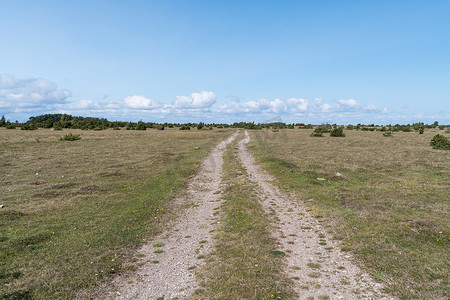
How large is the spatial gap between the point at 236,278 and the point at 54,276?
22.3 feet

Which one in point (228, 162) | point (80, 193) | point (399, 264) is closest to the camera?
point (399, 264)

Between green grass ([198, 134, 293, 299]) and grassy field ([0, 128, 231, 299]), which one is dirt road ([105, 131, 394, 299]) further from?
grassy field ([0, 128, 231, 299])

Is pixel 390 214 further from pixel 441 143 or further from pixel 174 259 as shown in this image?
pixel 441 143

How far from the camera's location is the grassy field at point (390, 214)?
8680 millimetres

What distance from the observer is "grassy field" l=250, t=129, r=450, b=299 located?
28.5 ft

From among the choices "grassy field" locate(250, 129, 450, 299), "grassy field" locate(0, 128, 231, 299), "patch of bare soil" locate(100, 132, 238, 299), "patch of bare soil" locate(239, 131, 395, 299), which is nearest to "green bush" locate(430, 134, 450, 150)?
"grassy field" locate(250, 129, 450, 299)

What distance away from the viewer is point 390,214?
14.1 metres

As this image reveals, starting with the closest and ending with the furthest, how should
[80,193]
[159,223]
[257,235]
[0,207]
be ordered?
[257,235] → [159,223] → [0,207] → [80,193]

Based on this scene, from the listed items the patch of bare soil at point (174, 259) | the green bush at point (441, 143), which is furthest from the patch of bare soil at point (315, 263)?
the green bush at point (441, 143)

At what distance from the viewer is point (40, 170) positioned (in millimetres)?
26078

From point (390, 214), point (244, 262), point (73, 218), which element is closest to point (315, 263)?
point (244, 262)

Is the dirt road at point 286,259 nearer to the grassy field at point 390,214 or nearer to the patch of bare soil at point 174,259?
the patch of bare soil at point 174,259

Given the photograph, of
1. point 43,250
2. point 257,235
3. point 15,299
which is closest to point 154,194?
point 43,250

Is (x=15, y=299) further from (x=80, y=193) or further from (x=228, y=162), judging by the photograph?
(x=228, y=162)
